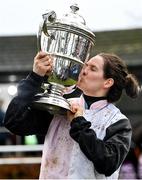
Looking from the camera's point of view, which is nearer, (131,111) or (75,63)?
(75,63)

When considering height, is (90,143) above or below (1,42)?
above

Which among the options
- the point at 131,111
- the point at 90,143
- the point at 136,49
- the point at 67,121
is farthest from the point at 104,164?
the point at 136,49

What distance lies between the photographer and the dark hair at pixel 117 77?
273 centimetres

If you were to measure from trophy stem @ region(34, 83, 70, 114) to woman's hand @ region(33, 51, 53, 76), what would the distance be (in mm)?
82

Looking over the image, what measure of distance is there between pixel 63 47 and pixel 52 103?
0.24m

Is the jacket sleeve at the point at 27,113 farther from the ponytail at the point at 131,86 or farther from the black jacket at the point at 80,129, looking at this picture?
the ponytail at the point at 131,86

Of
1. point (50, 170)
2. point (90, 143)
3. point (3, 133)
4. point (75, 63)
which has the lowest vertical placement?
point (3, 133)

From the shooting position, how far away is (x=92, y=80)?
8.86 feet

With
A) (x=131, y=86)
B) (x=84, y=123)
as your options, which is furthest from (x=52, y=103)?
(x=131, y=86)

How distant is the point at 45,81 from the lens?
8.81ft

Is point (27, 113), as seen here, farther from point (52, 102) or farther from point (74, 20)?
point (74, 20)

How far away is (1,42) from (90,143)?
5620 mm

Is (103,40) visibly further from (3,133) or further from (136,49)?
(3,133)

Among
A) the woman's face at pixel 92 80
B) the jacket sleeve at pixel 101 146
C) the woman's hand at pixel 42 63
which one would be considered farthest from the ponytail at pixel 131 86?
the woman's hand at pixel 42 63
